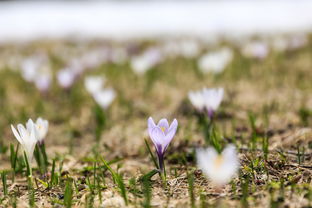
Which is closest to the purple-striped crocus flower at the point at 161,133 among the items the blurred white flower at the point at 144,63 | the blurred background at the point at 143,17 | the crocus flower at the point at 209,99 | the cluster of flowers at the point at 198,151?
the cluster of flowers at the point at 198,151

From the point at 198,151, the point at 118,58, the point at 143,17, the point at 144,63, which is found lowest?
the point at 198,151

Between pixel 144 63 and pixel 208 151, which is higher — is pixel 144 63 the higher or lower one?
the higher one

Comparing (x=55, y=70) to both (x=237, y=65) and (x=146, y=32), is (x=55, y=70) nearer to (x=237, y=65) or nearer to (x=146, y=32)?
(x=237, y=65)

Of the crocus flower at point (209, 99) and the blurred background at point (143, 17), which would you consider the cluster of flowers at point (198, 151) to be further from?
the blurred background at point (143, 17)

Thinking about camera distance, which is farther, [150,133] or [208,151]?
[150,133]

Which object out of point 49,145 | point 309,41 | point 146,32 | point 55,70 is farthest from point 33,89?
point 146,32

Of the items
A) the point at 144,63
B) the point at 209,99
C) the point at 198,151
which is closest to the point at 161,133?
the point at 198,151

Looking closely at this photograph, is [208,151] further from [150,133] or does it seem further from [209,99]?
[209,99]
